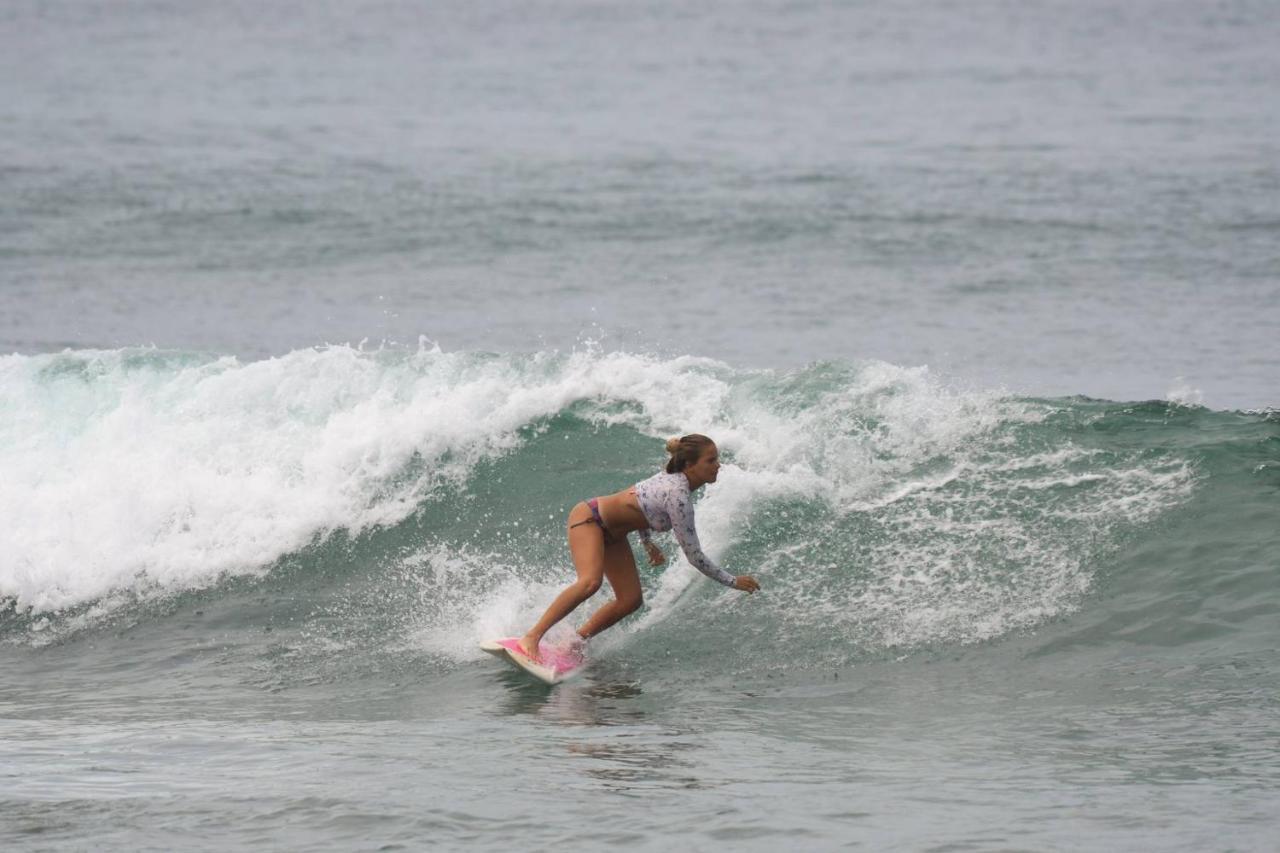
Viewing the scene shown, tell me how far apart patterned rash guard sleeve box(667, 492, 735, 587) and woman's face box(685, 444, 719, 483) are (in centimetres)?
15

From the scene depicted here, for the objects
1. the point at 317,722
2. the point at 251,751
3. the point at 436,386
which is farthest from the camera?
the point at 436,386

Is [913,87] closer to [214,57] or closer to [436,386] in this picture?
[214,57]

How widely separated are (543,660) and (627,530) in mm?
902

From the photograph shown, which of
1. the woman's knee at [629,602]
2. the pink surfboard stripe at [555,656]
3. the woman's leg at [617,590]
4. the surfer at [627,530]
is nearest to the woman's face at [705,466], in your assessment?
the surfer at [627,530]

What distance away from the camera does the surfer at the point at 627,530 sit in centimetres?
915

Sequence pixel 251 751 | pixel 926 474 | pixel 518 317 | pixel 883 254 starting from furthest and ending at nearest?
pixel 883 254 → pixel 518 317 → pixel 926 474 → pixel 251 751

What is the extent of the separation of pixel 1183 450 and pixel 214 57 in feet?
149

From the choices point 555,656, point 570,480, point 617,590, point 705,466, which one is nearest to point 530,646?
point 555,656

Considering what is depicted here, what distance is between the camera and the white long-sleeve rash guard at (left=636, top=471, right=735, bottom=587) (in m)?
9.23

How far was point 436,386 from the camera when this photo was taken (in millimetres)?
13500

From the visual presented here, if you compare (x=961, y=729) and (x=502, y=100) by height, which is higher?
(x=502, y=100)

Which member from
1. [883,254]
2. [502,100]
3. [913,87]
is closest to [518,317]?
[883,254]

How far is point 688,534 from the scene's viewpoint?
366 inches

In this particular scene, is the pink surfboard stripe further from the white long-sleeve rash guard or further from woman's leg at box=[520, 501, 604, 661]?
the white long-sleeve rash guard
